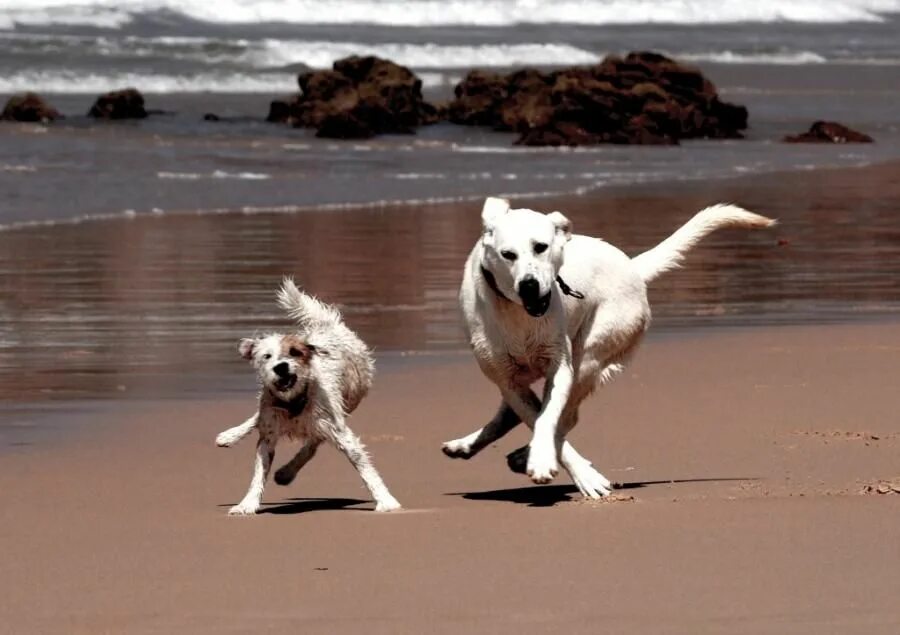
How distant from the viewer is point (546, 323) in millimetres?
7637

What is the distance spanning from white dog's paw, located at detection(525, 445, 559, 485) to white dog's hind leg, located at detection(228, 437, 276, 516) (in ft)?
3.19

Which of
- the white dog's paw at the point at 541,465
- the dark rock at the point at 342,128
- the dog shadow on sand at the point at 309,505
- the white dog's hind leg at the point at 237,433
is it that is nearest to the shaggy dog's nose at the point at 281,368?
the white dog's hind leg at the point at 237,433

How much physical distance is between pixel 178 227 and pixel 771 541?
1206 cm

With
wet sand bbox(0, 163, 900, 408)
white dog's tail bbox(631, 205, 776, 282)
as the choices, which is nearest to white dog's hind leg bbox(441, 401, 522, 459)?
white dog's tail bbox(631, 205, 776, 282)

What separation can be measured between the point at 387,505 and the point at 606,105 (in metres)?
25.0

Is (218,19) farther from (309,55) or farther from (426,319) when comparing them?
(426,319)

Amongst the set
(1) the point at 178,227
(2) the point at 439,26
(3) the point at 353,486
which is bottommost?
(2) the point at 439,26

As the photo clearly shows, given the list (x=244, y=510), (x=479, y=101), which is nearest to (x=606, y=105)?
(x=479, y=101)

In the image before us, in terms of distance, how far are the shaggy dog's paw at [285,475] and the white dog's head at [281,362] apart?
50cm

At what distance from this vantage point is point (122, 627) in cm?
524

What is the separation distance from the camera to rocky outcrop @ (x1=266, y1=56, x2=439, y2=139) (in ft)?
106

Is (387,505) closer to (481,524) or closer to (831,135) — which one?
(481,524)

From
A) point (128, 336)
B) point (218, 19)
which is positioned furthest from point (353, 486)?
point (218, 19)

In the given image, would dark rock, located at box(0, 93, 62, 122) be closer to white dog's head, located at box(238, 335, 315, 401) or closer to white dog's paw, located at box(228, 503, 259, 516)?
white dog's head, located at box(238, 335, 315, 401)
